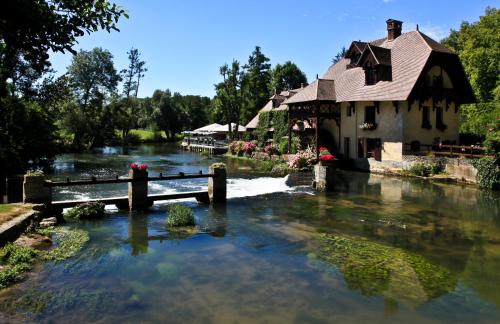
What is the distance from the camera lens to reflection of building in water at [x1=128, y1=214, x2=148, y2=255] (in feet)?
43.6

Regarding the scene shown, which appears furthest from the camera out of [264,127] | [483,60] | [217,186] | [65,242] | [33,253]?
[264,127]

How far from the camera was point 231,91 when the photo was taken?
229 feet

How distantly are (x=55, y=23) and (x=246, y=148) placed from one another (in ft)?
148

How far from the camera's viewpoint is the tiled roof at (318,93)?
3772cm

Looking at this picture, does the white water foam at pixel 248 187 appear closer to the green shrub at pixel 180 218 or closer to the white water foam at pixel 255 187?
the white water foam at pixel 255 187

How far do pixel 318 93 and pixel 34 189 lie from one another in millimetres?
27124

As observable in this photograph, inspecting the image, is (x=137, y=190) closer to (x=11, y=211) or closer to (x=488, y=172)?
(x=11, y=211)

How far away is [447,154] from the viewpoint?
29562 mm

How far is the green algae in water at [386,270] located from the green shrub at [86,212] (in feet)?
30.0

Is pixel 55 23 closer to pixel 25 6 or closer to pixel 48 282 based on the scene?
pixel 25 6

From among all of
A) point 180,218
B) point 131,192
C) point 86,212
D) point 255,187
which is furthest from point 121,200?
point 255,187

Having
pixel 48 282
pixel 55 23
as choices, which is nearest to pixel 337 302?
pixel 48 282

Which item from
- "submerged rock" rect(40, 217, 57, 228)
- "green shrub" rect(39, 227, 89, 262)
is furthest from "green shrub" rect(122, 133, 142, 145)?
"green shrub" rect(39, 227, 89, 262)

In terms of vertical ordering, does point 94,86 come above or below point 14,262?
above
